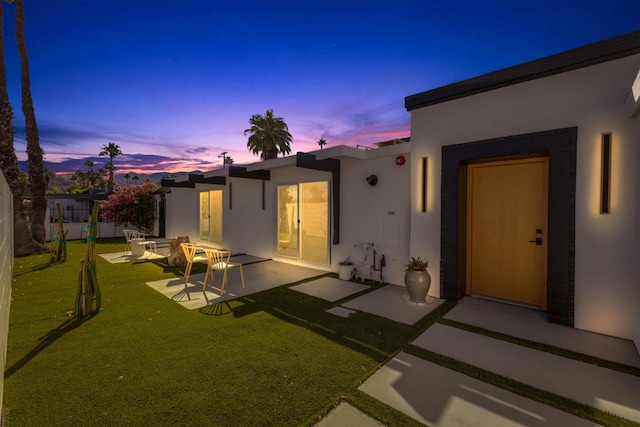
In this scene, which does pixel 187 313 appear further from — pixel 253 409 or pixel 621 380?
pixel 621 380

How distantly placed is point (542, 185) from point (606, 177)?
827 millimetres

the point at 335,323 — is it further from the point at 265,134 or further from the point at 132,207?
the point at 265,134

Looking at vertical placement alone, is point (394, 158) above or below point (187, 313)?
above

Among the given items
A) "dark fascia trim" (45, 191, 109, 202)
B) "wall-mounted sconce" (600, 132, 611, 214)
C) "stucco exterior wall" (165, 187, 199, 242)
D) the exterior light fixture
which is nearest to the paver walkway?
"wall-mounted sconce" (600, 132, 611, 214)

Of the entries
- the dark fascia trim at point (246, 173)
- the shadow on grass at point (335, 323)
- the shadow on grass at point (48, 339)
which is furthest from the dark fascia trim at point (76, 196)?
the shadow on grass at point (335, 323)

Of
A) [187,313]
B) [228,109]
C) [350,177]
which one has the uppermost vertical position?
[228,109]

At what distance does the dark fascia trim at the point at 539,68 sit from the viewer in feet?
10.6

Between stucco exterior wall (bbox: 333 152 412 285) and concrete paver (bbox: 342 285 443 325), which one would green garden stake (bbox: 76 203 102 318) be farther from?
stucco exterior wall (bbox: 333 152 412 285)

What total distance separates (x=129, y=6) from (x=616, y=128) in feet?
29.5

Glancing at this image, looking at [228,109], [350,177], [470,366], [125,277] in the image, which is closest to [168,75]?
[228,109]

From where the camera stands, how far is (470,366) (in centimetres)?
262

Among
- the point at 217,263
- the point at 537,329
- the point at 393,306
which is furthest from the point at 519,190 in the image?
the point at 217,263

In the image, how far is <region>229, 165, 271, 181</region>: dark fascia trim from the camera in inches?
295

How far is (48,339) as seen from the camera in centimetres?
314
